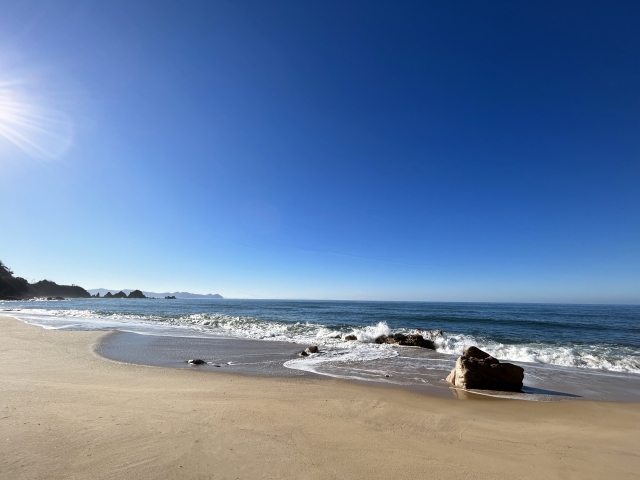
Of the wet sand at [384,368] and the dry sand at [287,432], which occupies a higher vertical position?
the dry sand at [287,432]

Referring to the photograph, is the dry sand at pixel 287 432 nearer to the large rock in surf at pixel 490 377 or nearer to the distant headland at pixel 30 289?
the large rock in surf at pixel 490 377

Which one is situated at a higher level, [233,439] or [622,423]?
[233,439]

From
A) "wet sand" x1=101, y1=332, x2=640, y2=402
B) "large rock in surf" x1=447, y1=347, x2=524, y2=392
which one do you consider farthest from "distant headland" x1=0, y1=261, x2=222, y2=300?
"large rock in surf" x1=447, y1=347, x2=524, y2=392

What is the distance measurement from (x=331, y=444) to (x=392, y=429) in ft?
4.79

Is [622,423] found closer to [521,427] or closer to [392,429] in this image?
[521,427]

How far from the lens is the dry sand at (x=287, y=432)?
3.99 m

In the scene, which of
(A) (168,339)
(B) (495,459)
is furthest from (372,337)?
(B) (495,459)

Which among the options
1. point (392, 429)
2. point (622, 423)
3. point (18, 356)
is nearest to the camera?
point (392, 429)

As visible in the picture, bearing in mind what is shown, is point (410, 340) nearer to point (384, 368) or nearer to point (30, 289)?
point (384, 368)

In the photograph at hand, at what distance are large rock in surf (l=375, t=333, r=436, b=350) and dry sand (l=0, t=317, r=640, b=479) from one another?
384 inches

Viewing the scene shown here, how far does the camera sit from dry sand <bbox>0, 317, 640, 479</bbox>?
3990mm

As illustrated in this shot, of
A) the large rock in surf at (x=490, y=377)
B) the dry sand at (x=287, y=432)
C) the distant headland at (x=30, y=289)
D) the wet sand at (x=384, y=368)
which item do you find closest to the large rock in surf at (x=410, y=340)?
the wet sand at (x=384, y=368)

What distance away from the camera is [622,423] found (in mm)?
6688

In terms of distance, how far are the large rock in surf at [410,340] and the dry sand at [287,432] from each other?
9745 millimetres
